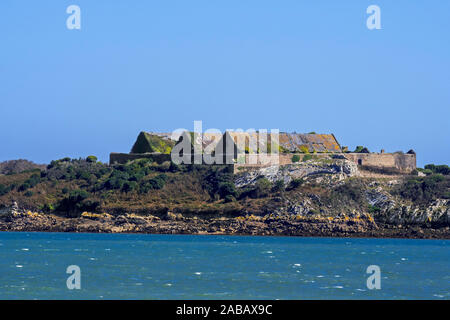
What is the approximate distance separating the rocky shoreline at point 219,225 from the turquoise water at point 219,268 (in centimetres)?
489

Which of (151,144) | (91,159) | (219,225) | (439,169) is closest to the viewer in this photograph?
(219,225)

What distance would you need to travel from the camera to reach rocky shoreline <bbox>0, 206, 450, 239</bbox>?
70.8 metres

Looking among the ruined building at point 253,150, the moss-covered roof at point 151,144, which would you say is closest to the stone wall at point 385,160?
the ruined building at point 253,150

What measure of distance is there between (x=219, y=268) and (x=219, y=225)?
105ft

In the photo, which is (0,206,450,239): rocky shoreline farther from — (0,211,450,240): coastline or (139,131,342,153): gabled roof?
(139,131,342,153): gabled roof

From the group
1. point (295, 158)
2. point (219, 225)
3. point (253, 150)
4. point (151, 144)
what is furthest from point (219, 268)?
point (151, 144)

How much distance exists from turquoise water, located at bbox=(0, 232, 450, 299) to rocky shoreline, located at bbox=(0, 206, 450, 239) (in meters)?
4.89

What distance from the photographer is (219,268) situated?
4100 cm

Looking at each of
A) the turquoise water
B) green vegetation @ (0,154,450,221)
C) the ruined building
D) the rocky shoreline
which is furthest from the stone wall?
the turquoise water

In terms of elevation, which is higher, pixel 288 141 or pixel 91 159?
pixel 288 141

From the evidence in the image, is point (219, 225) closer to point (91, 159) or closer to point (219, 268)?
point (91, 159)

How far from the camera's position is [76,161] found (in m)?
94.2
